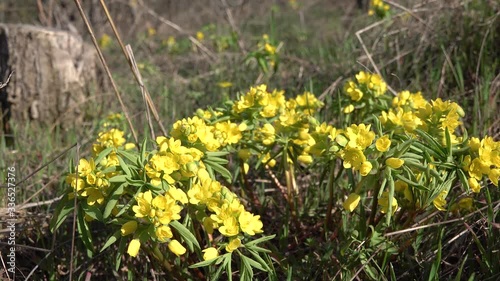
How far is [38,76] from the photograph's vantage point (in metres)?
3.56

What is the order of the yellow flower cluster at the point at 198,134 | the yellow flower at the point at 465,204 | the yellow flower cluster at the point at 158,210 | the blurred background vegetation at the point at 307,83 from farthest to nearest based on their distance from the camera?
the blurred background vegetation at the point at 307,83 → the yellow flower at the point at 465,204 → the yellow flower cluster at the point at 198,134 → the yellow flower cluster at the point at 158,210

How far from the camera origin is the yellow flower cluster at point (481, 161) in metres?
1.55

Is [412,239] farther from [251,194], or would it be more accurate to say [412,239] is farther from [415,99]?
[251,194]

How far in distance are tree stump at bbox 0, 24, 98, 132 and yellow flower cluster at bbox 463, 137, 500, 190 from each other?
2519 millimetres

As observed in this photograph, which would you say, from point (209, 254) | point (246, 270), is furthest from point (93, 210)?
point (246, 270)

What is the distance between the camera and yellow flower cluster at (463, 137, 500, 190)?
155 centimetres

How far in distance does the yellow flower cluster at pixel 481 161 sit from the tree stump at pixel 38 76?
252cm

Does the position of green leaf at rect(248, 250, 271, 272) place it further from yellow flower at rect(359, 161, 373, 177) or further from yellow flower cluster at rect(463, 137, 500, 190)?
yellow flower cluster at rect(463, 137, 500, 190)

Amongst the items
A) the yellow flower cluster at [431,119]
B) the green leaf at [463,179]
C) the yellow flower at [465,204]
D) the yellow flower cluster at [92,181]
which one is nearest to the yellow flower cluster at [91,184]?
the yellow flower cluster at [92,181]

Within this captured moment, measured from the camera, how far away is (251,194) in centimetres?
219

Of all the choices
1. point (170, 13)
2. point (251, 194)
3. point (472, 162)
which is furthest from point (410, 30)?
point (170, 13)

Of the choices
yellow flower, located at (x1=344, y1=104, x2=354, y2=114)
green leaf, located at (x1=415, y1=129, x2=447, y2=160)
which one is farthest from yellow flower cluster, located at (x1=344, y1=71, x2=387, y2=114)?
green leaf, located at (x1=415, y1=129, x2=447, y2=160)

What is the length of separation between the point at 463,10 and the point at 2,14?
5.81m

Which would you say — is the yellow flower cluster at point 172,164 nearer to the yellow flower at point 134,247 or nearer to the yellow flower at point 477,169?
the yellow flower at point 134,247
